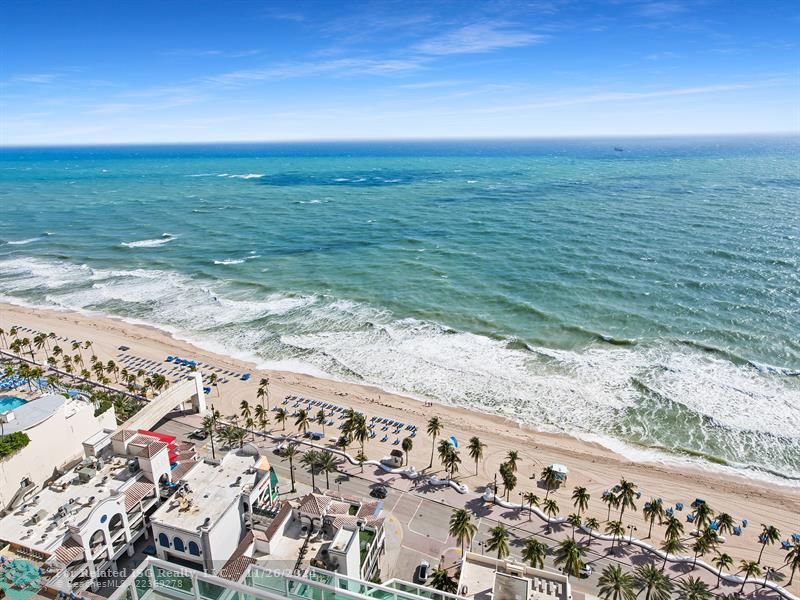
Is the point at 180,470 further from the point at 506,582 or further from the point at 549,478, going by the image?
the point at 549,478

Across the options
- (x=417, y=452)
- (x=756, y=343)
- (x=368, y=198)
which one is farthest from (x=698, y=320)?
(x=368, y=198)

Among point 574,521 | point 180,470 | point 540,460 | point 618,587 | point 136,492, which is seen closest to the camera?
point 618,587

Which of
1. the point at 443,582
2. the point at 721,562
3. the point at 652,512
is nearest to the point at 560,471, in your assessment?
the point at 652,512

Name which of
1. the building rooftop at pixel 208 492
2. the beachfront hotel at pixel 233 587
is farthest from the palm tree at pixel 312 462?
the beachfront hotel at pixel 233 587

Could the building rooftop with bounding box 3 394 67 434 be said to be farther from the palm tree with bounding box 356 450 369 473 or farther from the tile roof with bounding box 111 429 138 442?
the palm tree with bounding box 356 450 369 473

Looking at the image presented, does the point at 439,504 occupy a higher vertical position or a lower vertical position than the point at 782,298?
lower

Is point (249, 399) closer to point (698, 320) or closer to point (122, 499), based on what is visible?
point (122, 499)

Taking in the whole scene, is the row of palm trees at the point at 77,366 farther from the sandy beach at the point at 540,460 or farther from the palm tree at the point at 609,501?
the palm tree at the point at 609,501
